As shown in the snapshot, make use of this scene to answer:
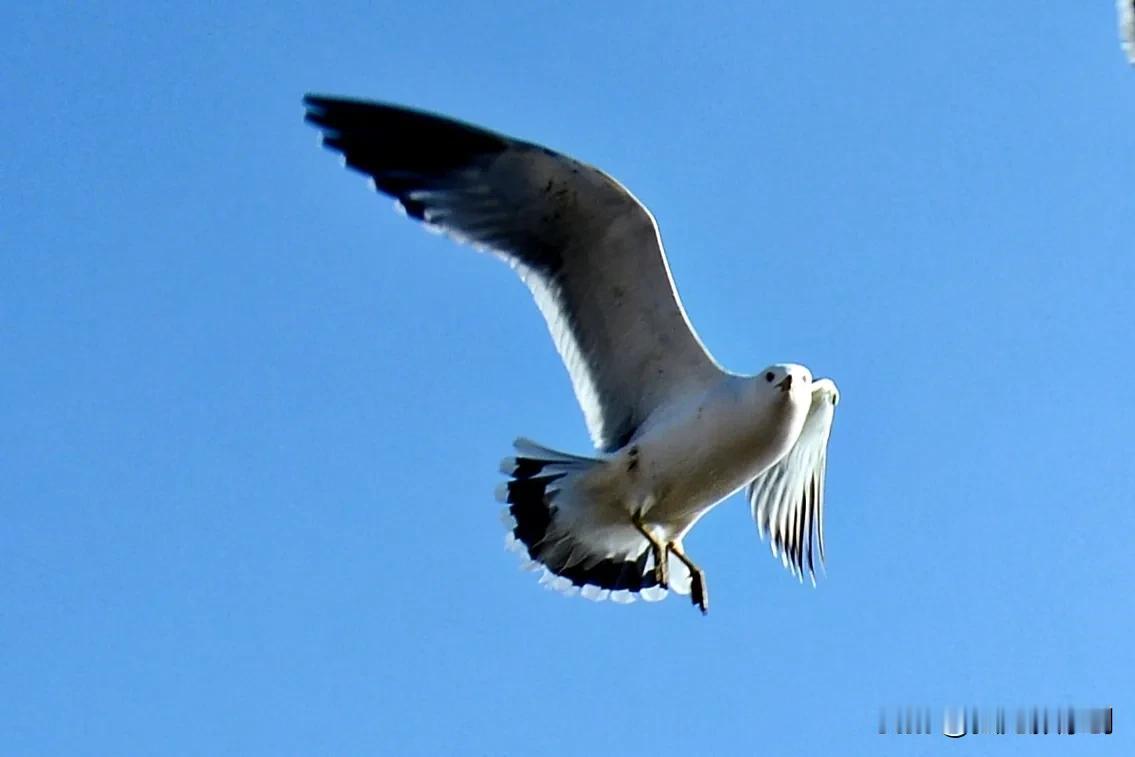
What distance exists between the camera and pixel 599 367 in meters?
6.76

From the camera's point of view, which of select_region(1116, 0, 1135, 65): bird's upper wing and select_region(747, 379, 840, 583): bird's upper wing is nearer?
select_region(1116, 0, 1135, 65): bird's upper wing

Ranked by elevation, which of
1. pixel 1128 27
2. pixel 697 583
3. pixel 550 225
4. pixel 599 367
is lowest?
pixel 697 583

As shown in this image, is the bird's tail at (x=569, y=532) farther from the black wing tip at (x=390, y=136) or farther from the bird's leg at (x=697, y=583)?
the black wing tip at (x=390, y=136)

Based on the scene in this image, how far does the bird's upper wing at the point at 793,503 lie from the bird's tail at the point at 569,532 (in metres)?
0.66

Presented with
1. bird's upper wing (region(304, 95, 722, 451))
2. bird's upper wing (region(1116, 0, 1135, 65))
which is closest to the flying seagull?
bird's upper wing (region(304, 95, 722, 451))

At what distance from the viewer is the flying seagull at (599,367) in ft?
20.4

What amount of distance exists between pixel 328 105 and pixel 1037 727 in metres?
3.68

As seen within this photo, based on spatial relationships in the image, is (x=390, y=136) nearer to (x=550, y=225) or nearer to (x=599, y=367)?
(x=550, y=225)

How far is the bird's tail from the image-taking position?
21.6 ft

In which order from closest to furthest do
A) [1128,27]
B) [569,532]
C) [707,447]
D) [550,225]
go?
[1128,27], [707,447], [550,225], [569,532]

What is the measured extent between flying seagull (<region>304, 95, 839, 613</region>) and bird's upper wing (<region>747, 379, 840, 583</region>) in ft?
1.47

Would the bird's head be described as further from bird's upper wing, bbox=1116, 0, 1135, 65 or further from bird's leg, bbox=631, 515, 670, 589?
bird's upper wing, bbox=1116, 0, 1135, 65

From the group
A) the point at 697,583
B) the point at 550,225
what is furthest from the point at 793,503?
the point at 550,225

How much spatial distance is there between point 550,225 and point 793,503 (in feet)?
5.93
